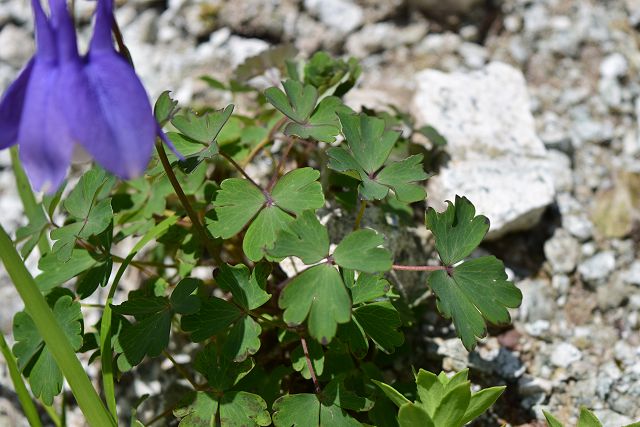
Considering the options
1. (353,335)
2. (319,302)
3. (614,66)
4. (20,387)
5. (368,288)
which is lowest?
(614,66)

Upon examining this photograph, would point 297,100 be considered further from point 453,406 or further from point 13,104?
point 453,406

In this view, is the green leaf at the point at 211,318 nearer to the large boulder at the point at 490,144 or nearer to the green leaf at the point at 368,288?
Answer: the green leaf at the point at 368,288

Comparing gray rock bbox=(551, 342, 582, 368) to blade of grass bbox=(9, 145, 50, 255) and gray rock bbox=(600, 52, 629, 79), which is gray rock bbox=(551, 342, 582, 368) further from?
blade of grass bbox=(9, 145, 50, 255)

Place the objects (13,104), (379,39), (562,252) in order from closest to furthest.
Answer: (13,104)
(562,252)
(379,39)

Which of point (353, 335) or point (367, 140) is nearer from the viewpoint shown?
point (353, 335)

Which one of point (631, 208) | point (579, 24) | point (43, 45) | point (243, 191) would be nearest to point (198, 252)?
point (243, 191)

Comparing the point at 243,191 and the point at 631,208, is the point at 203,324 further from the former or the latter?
the point at 631,208

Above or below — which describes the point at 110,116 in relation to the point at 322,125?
above

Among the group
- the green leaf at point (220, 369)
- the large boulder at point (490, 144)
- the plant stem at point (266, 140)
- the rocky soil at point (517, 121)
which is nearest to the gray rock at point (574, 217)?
the rocky soil at point (517, 121)

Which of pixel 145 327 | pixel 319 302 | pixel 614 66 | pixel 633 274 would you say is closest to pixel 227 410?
pixel 145 327
